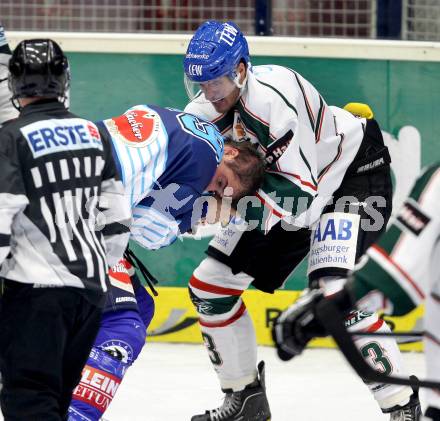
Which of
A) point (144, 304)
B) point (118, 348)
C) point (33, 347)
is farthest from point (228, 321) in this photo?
point (33, 347)

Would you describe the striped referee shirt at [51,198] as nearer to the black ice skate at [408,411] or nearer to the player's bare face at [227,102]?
the player's bare face at [227,102]

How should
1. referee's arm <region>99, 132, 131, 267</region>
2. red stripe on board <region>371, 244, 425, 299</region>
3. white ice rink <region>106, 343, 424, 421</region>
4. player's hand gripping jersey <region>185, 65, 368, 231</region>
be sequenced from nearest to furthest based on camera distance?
red stripe on board <region>371, 244, 425, 299</region>, referee's arm <region>99, 132, 131, 267</region>, player's hand gripping jersey <region>185, 65, 368, 231</region>, white ice rink <region>106, 343, 424, 421</region>

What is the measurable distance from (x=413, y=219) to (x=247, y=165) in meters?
1.54

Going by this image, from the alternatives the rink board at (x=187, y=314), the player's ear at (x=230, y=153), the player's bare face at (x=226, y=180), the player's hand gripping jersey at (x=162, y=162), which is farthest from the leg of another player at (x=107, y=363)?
the rink board at (x=187, y=314)

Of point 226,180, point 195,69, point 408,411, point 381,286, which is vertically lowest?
point 408,411

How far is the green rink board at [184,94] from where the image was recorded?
220 inches

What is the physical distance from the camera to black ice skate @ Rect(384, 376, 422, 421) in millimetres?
4027

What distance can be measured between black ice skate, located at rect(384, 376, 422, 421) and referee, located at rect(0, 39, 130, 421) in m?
1.44

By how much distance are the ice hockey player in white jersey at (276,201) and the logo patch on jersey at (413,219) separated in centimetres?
154

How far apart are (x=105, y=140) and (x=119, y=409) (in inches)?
63.5

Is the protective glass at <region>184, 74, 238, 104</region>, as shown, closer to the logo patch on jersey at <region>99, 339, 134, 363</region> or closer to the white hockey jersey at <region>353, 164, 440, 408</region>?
the logo patch on jersey at <region>99, 339, 134, 363</region>

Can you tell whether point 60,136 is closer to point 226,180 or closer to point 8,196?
point 8,196

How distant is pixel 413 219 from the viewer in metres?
2.31

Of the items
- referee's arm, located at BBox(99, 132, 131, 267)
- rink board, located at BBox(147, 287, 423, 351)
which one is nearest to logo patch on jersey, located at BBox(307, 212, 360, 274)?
referee's arm, located at BBox(99, 132, 131, 267)
